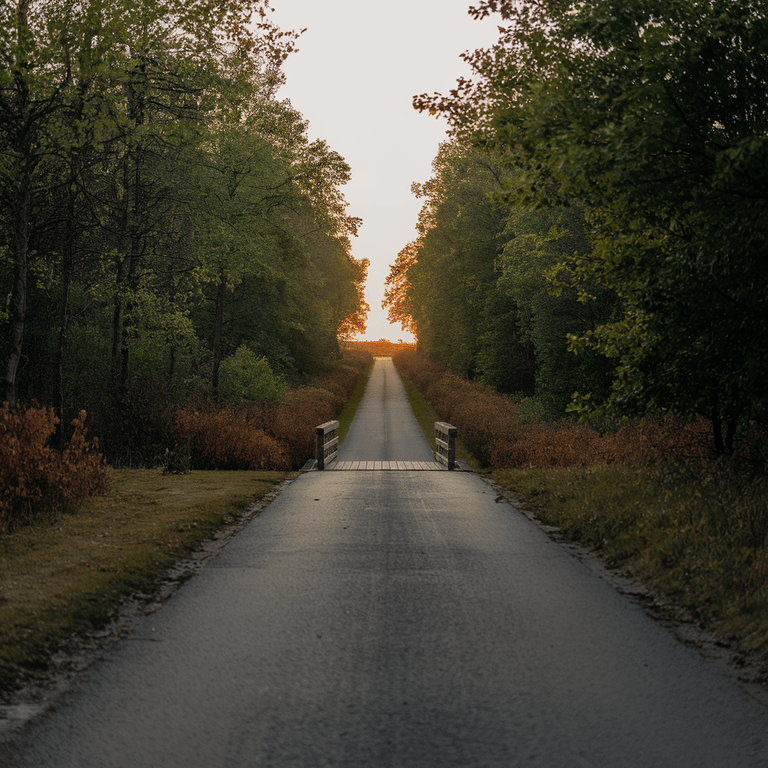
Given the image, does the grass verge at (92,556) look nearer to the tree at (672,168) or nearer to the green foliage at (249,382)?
the tree at (672,168)

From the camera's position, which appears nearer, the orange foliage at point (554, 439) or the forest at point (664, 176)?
the forest at point (664, 176)

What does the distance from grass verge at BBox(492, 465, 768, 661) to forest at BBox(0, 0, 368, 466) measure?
7428 mm

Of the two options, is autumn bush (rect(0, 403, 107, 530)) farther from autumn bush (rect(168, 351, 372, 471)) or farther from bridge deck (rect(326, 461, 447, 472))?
bridge deck (rect(326, 461, 447, 472))

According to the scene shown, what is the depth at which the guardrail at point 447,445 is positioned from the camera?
19.1 metres

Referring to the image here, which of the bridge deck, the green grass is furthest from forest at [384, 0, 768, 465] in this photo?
the green grass

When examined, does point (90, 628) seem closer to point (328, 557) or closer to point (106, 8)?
point (328, 557)

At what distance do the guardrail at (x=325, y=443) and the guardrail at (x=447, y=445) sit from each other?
3.15 metres

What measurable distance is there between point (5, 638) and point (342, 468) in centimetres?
1388

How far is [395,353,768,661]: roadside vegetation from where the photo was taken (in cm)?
627

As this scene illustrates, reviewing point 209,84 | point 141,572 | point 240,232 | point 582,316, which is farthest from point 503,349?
point 141,572

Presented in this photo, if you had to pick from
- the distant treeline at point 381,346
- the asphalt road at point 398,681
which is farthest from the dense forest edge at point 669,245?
the distant treeline at point 381,346

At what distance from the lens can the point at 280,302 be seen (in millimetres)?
40969

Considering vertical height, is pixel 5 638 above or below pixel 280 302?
below

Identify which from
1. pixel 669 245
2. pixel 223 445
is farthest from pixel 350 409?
pixel 669 245
